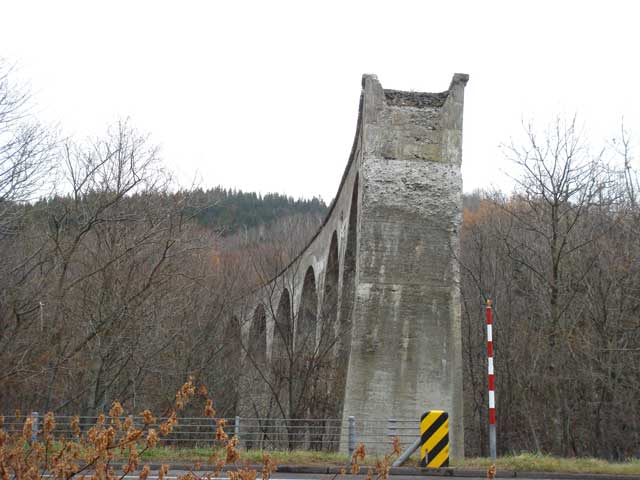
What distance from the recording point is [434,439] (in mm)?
7613

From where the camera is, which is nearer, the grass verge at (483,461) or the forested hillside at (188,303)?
the grass verge at (483,461)

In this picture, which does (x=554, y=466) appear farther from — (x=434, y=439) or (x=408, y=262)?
(x=408, y=262)

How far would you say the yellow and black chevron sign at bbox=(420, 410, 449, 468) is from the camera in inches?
298

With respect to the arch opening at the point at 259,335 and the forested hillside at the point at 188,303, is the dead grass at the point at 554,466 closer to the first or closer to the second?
the forested hillside at the point at 188,303

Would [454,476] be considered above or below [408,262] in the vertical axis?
below

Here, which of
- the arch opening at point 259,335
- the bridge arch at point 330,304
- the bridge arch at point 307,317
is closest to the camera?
the bridge arch at point 330,304

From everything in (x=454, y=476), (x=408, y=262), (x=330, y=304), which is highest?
(x=408, y=262)

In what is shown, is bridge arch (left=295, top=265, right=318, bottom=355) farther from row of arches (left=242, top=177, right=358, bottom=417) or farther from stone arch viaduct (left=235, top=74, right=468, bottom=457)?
stone arch viaduct (left=235, top=74, right=468, bottom=457)

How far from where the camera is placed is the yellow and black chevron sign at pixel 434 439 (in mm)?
7559

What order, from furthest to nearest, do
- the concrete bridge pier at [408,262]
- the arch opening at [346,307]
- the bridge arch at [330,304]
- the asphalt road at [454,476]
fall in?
the bridge arch at [330,304], the arch opening at [346,307], the concrete bridge pier at [408,262], the asphalt road at [454,476]

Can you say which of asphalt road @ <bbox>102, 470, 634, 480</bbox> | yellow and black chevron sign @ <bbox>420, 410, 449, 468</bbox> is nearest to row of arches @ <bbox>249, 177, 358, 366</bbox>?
yellow and black chevron sign @ <bbox>420, 410, 449, 468</bbox>

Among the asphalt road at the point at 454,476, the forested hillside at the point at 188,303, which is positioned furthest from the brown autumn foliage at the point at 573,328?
the asphalt road at the point at 454,476

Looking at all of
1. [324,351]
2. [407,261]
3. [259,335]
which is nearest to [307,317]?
[259,335]

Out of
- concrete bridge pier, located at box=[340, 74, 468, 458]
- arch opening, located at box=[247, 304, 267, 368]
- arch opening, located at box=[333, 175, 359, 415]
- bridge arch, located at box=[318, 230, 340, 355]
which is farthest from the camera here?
arch opening, located at box=[247, 304, 267, 368]
